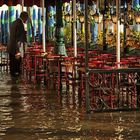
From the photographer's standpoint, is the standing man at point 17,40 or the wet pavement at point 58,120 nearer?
the wet pavement at point 58,120

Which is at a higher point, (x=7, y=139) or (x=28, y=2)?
(x=28, y=2)

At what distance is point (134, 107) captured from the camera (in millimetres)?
12352

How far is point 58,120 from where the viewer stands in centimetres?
1108

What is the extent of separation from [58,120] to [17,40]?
7695mm

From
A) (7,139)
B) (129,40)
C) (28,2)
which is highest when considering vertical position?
(28,2)

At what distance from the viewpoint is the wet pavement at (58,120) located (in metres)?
9.61

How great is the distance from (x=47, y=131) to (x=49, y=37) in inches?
923

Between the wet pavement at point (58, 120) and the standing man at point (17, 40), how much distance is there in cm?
353

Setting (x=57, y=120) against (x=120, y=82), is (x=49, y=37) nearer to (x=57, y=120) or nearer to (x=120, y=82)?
(x=120, y=82)

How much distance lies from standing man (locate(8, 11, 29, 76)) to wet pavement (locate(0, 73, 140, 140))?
353cm

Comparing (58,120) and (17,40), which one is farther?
(17,40)

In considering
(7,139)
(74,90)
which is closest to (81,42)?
(74,90)

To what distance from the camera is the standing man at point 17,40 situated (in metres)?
18.2

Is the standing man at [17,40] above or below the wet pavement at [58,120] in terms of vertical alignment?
above
